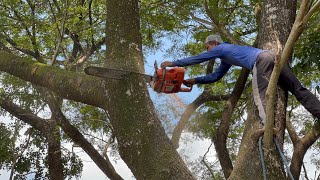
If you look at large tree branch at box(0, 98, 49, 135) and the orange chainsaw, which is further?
large tree branch at box(0, 98, 49, 135)

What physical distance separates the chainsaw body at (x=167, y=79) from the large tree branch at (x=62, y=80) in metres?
0.52

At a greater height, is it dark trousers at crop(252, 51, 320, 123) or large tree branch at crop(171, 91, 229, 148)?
large tree branch at crop(171, 91, 229, 148)

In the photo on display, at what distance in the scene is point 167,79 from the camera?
353cm

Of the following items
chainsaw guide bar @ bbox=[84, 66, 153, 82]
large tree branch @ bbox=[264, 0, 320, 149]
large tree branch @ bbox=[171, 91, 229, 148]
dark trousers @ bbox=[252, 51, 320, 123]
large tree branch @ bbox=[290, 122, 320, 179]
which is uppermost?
large tree branch @ bbox=[171, 91, 229, 148]

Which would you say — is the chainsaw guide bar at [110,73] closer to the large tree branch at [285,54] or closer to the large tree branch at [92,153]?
the large tree branch at [285,54]

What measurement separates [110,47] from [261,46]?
1.14 meters

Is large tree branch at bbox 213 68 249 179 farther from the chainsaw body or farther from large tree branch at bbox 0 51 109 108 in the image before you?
large tree branch at bbox 0 51 109 108

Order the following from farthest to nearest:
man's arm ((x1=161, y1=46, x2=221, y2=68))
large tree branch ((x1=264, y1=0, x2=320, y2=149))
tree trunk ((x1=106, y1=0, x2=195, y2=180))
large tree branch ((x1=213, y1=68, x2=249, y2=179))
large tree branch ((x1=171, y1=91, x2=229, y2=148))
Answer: large tree branch ((x1=171, y1=91, x2=229, y2=148)) → large tree branch ((x1=213, y1=68, x2=249, y2=179)) → man's arm ((x1=161, y1=46, x2=221, y2=68)) → tree trunk ((x1=106, y1=0, x2=195, y2=180)) → large tree branch ((x1=264, y1=0, x2=320, y2=149))

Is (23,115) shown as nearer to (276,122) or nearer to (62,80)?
(62,80)

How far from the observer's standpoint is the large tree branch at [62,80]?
3.18 metres

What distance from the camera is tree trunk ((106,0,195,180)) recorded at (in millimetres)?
2793

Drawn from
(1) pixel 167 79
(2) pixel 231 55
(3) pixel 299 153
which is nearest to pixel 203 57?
(2) pixel 231 55

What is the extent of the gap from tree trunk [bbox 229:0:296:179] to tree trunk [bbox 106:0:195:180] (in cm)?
41

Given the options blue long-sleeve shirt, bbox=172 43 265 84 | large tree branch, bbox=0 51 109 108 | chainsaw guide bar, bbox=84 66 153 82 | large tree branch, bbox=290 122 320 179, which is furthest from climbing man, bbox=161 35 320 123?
large tree branch, bbox=290 122 320 179
